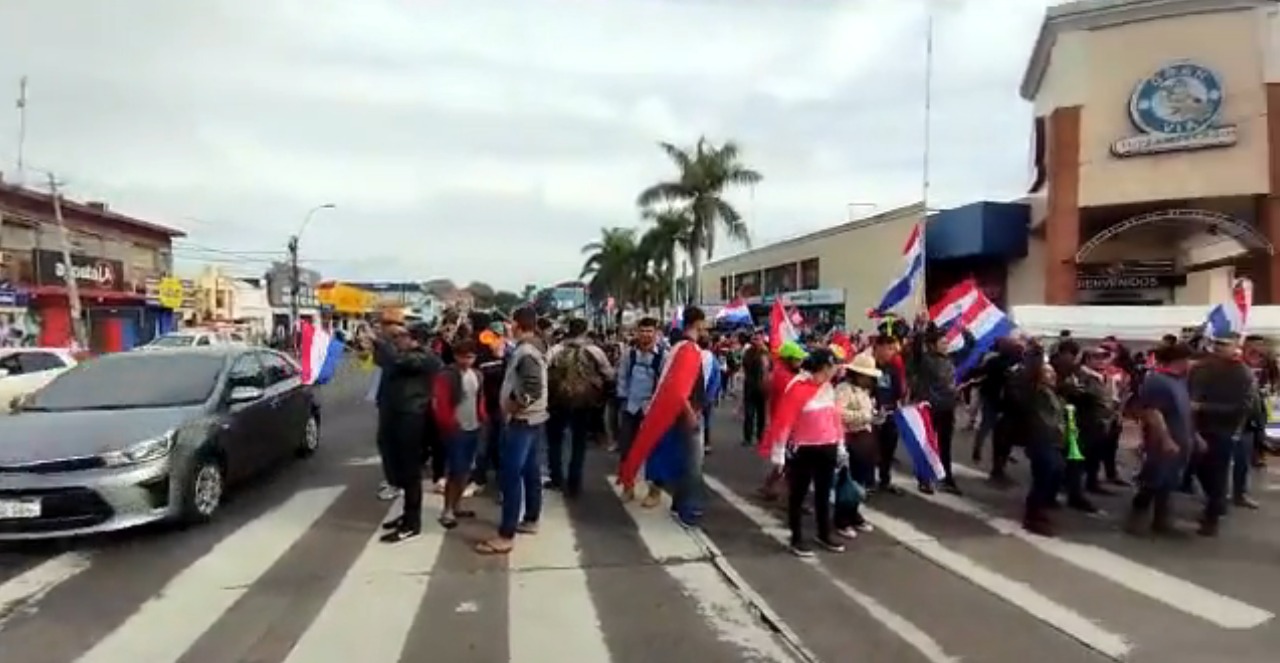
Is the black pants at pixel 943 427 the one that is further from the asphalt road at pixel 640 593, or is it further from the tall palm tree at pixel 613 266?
the tall palm tree at pixel 613 266

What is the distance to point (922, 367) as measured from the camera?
10672 mm

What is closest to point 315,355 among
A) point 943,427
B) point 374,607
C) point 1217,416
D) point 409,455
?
point 409,455

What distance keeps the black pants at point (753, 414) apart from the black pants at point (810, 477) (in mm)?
6279

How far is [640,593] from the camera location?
6.26 metres

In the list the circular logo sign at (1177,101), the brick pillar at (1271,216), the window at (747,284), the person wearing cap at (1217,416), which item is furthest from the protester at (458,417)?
the window at (747,284)

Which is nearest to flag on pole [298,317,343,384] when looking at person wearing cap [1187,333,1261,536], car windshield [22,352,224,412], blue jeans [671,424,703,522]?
car windshield [22,352,224,412]

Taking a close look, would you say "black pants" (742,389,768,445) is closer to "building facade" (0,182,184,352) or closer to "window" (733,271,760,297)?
"building facade" (0,182,184,352)

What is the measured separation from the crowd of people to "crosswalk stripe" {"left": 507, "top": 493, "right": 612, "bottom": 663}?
0.28 metres

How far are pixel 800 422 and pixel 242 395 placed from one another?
486 centimetres

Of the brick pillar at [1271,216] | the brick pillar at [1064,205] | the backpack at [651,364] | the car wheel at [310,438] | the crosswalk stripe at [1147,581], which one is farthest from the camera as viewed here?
the brick pillar at [1064,205]

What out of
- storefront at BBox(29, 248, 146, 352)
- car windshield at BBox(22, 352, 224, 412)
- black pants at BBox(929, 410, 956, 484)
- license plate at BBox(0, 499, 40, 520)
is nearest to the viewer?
license plate at BBox(0, 499, 40, 520)

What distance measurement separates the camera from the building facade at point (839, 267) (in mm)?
34531

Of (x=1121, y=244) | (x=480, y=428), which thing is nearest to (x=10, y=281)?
(x=480, y=428)

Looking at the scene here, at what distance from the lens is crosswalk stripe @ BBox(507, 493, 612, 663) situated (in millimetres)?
5188
